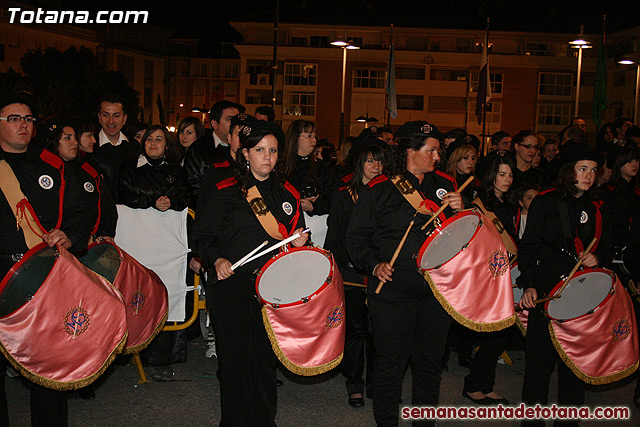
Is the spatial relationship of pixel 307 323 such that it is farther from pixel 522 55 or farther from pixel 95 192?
pixel 522 55

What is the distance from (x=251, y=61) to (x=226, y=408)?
56.2m

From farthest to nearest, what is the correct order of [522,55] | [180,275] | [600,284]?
[522,55] → [180,275] → [600,284]

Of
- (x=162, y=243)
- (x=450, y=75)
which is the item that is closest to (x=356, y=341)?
(x=162, y=243)

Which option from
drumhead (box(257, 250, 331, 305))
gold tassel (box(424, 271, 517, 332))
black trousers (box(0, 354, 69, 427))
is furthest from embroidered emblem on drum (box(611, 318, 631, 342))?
black trousers (box(0, 354, 69, 427))

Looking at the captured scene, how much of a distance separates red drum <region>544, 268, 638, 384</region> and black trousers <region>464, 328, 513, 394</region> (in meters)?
1.07

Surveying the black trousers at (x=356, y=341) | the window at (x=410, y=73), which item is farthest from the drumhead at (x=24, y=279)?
the window at (x=410, y=73)

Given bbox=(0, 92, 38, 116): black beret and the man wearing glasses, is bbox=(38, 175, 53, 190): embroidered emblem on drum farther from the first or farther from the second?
the man wearing glasses

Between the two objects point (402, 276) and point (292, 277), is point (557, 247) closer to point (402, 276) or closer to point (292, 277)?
point (402, 276)

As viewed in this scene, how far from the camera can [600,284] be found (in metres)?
5.08

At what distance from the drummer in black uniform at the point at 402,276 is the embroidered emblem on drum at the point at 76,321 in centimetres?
193

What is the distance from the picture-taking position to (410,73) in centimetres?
5844

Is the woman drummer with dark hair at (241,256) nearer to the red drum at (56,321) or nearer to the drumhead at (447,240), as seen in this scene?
the red drum at (56,321)

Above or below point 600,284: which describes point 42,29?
above

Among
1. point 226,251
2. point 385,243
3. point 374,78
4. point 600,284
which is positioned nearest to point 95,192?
point 226,251
